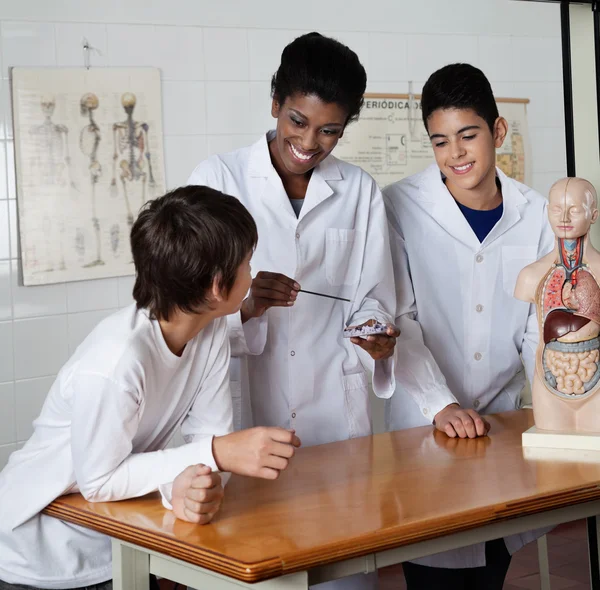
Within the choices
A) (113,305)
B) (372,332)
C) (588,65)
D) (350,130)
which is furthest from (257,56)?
(372,332)

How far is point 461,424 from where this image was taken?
6.75ft

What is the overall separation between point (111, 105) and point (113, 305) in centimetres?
81

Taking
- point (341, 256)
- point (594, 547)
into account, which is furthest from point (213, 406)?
point (594, 547)

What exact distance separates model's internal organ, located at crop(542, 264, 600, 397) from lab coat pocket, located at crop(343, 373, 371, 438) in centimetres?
52

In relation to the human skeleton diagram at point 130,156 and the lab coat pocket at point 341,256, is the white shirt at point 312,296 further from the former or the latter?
the human skeleton diagram at point 130,156

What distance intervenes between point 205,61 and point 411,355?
77.8 inches

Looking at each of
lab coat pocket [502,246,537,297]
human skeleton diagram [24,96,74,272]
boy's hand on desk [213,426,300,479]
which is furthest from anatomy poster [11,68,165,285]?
boy's hand on desk [213,426,300,479]

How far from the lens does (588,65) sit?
2412 mm

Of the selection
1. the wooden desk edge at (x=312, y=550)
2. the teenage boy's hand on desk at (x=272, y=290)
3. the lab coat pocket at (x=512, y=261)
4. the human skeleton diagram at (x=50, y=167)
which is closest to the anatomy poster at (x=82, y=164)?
the human skeleton diagram at (x=50, y=167)

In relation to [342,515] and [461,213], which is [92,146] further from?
[342,515]

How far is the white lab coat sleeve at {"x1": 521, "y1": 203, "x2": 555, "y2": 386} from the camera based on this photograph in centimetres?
231

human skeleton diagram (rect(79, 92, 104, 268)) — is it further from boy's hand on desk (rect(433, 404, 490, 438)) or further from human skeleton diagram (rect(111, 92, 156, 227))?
boy's hand on desk (rect(433, 404, 490, 438))

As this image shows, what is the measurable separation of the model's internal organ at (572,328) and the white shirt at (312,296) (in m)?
0.41

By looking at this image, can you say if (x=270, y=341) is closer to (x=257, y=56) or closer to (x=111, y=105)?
(x=111, y=105)
